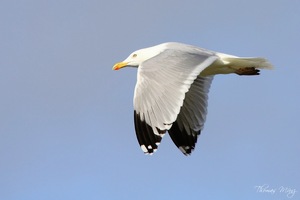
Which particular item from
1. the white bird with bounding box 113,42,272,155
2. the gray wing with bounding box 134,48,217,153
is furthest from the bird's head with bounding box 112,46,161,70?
the gray wing with bounding box 134,48,217,153

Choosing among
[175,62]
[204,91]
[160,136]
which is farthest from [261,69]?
[160,136]

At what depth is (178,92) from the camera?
9836mm

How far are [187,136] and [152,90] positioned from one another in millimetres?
1965

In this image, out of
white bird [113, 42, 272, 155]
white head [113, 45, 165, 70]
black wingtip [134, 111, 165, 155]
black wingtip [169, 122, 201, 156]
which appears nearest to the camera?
black wingtip [134, 111, 165, 155]

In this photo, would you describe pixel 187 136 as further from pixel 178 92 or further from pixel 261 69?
pixel 178 92

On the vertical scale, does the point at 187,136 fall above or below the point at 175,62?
below

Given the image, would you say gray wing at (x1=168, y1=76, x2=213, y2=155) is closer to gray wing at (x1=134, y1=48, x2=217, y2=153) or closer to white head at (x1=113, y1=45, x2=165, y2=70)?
white head at (x1=113, y1=45, x2=165, y2=70)

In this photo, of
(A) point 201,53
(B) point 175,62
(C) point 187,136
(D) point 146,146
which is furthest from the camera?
(C) point 187,136

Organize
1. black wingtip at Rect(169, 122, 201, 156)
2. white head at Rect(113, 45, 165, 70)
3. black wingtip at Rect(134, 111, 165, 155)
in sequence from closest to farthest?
1. black wingtip at Rect(134, 111, 165, 155)
2. white head at Rect(113, 45, 165, 70)
3. black wingtip at Rect(169, 122, 201, 156)

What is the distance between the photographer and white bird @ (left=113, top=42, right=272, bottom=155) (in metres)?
9.76

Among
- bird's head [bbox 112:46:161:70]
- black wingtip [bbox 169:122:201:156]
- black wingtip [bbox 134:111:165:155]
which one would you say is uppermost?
bird's head [bbox 112:46:161:70]

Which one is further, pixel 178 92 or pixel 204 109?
pixel 204 109

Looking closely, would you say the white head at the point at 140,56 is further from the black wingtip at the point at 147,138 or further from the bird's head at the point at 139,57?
the black wingtip at the point at 147,138

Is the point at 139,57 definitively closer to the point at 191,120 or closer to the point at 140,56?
the point at 140,56
